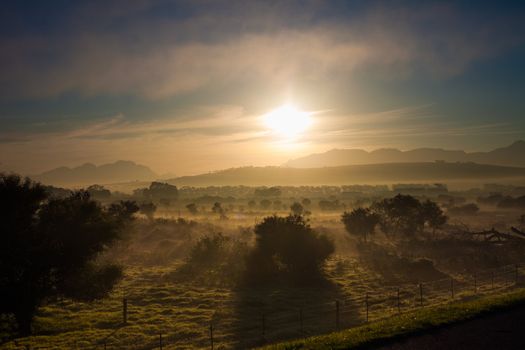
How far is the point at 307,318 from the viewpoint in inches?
1344

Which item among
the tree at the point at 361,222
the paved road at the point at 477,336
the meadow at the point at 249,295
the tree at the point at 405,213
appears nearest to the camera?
the paved road at the point at 477,336

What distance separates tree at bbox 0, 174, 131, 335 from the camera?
29.1m

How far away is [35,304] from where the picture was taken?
3014 centimetres

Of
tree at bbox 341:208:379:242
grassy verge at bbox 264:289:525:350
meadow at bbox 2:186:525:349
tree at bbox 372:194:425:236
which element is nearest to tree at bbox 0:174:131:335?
meadow at bbox 2:186:525:349

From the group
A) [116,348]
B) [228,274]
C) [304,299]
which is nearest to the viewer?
[116,348]

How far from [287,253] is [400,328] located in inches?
1301

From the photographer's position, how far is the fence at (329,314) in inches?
1142

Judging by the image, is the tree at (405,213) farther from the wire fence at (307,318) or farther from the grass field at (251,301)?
the wire fence at (307,318)

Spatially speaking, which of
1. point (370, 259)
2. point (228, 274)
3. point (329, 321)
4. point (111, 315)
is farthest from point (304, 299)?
point (370, 259)

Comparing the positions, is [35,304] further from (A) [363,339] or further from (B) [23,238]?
(A) [363,339]

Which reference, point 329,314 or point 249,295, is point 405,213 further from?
point 329,314

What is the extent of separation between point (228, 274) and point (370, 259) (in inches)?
915

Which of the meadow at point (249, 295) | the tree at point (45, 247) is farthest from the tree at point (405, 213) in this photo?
the tree at point (45, 247)

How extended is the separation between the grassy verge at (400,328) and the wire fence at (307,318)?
7960 millimetres
